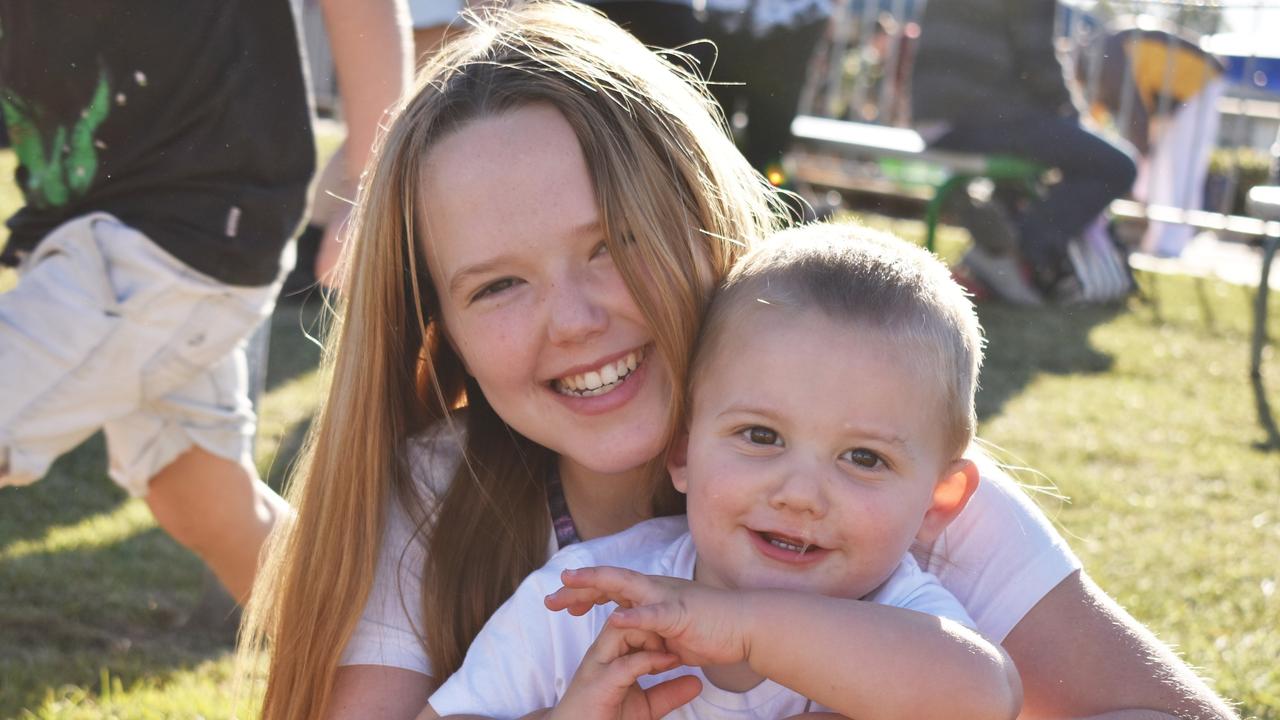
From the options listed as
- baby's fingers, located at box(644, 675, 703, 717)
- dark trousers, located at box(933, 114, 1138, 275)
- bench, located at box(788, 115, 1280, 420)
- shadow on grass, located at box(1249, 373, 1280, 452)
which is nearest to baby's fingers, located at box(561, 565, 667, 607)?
baby's fingers, located at box(644, 675, 703, 717)

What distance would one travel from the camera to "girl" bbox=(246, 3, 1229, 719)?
173 centimetres

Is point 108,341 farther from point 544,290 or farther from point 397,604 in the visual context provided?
point 544,290

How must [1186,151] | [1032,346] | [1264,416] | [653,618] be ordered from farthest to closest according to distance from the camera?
[1186,151], [1032,346], [1264,416], [653,618]

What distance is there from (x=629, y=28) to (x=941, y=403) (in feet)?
7.82

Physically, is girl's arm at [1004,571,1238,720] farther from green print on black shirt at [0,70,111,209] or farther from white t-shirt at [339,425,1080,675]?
green print on black shirt at [0,70,111,209]

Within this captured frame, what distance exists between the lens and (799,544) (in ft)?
5.09

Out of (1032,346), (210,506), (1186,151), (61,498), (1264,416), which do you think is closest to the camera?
(210,506)

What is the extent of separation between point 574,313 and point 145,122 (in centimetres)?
109

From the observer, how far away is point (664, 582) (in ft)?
4.71

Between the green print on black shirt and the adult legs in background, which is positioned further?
the adult legs in background

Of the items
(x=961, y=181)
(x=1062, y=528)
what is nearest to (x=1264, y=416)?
(x=1062, y=528)

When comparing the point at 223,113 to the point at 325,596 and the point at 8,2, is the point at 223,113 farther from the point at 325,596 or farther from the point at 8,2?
the point at 325,596

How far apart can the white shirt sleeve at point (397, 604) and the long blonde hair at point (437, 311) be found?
0.01 metres

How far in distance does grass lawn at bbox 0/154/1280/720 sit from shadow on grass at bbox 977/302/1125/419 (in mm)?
16
